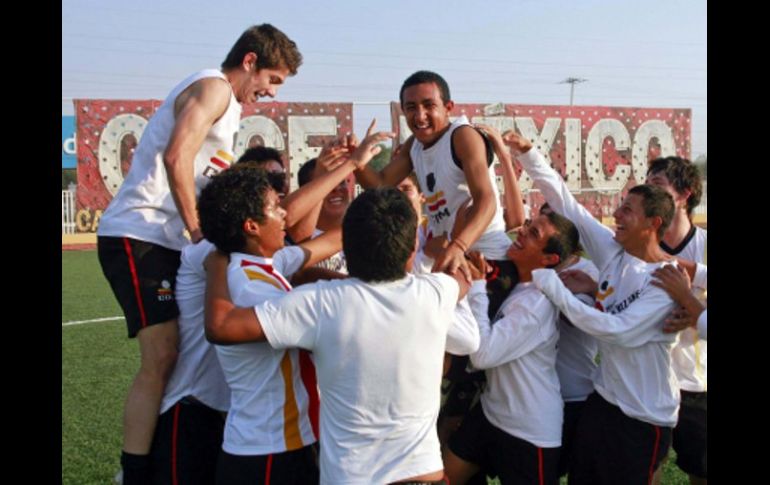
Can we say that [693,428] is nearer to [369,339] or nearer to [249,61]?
[369,339]

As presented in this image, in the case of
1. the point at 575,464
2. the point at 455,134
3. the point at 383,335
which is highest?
the point at 455,134

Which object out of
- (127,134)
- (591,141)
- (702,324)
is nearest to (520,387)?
(702,324)

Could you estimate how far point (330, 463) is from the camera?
9.47 ft

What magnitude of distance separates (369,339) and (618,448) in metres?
1.41

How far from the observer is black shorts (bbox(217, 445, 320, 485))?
3002 mm

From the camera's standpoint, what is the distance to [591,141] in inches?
1180

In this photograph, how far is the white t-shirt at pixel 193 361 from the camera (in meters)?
3.74

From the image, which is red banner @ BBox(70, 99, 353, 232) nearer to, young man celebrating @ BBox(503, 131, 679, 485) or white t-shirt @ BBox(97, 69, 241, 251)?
white t-shirt @ BBox(97, 69, 241, 251)

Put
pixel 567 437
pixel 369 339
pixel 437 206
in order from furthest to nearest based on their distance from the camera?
pixel 437 206
pixel 567 437
pixel 369 339

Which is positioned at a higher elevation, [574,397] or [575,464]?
[574,397]
